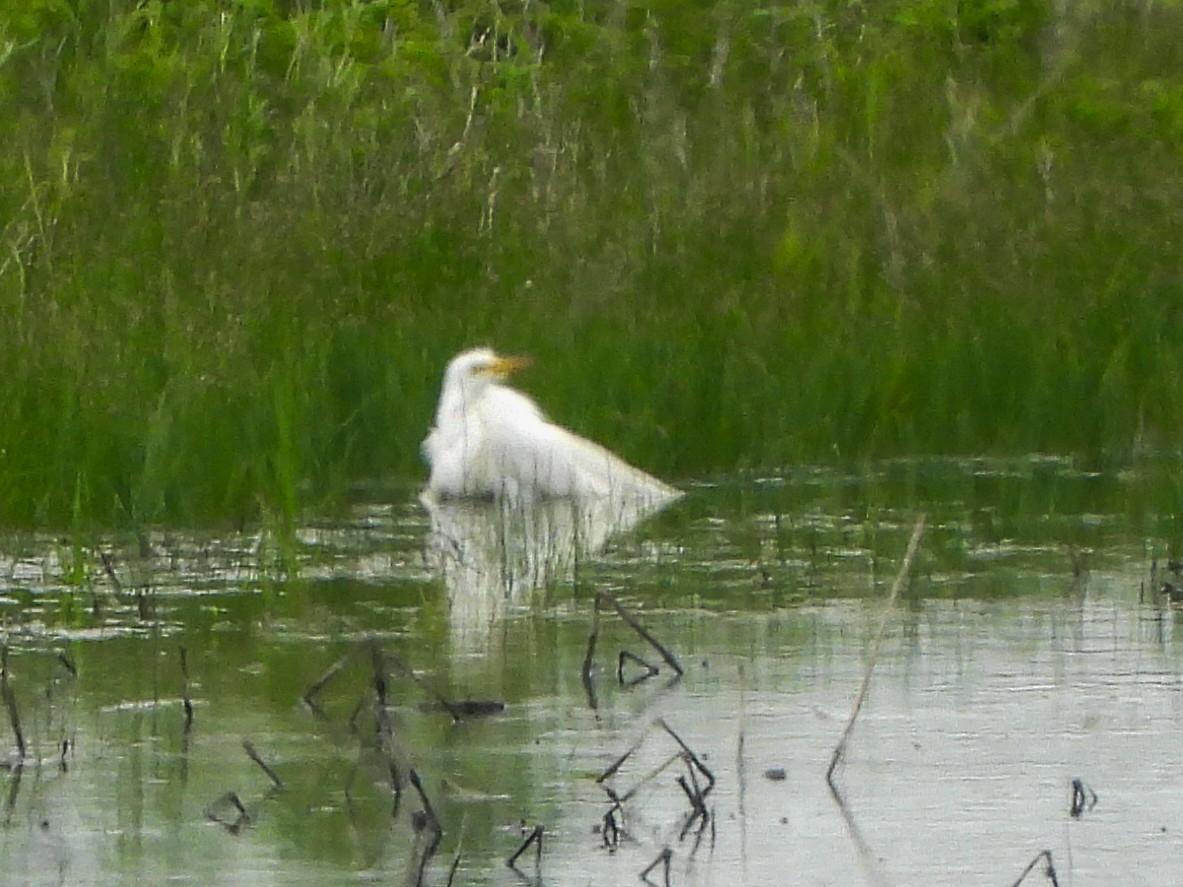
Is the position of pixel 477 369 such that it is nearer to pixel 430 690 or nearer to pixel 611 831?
pixel 430 690

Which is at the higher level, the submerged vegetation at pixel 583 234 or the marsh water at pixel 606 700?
the submerged vegetation at pixel 583 234

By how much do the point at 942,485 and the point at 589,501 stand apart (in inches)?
32.4

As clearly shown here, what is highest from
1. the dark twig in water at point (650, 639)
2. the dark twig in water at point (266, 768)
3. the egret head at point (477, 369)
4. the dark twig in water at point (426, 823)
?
the egret head at point (477, 369)

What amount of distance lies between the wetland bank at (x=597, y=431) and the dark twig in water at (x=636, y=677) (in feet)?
0.05

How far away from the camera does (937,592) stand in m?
5.09

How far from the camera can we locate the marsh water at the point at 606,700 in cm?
334

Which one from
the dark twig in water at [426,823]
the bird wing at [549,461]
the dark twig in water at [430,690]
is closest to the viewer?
the dark twig in water at [426,823]

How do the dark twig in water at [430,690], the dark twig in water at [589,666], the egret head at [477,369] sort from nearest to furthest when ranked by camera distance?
the dark twig in water at [430,690]
the dark twig in water at [589,666]
the egret head at [477,369]

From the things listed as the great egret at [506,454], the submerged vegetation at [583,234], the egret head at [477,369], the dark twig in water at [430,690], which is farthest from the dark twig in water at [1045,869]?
the egret head at [477,369]

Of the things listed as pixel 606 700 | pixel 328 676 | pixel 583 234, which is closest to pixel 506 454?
pixel 583 234

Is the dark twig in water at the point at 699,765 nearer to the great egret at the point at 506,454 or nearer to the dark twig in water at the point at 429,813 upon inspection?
the dark twig in water at the point at 429,813

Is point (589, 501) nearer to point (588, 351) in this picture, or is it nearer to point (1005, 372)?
point (588, 351)

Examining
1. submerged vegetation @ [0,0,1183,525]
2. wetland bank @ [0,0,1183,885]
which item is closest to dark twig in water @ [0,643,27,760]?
wetland bank @ [0,0,1183,885]

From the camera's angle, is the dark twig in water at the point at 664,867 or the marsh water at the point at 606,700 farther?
the marsh water at the point at 606,700
